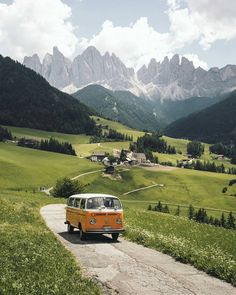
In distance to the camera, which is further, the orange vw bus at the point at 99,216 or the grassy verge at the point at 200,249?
the orange vw bus at the point at 99,216

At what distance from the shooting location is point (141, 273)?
20.4 meters

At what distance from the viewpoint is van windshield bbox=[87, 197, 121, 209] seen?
33281mm

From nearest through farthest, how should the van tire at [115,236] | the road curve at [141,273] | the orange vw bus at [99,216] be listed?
the road curve at [141,273] < the orange vw bus at [99,216] < the van tire at [115,236]

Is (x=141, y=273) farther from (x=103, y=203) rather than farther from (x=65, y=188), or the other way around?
(x=65, y=188)

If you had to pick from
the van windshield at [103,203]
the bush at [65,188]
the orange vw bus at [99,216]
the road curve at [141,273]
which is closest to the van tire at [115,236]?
the orange vw bus at [99,216]

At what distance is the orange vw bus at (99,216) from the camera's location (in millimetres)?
32344

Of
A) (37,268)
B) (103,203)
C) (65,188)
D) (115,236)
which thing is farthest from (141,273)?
(65,188)

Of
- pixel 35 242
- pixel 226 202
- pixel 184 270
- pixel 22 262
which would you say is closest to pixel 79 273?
pixel 22 262

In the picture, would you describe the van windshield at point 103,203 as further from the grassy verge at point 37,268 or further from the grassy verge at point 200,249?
the grassy verge at point 37,268

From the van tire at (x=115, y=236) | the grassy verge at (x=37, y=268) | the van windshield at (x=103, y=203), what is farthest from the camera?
the van windshield at (x=103, y=203)

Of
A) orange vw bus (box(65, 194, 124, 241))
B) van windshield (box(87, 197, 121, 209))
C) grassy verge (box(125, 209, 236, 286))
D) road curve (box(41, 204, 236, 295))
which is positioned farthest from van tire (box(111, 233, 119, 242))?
road curve (box(41, 204, 236, 295))

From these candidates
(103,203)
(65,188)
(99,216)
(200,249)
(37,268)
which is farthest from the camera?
(65,188)

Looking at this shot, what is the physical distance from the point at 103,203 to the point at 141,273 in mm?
13455

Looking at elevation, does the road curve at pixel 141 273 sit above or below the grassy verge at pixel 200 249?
below
